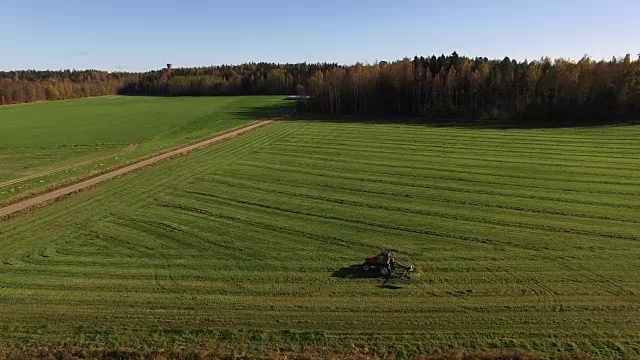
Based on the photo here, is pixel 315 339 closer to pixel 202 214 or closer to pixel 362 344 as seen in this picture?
pixel 362 344

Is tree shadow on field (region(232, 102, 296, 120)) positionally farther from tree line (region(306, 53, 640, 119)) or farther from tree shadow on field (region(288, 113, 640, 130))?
tree line (region(306, 53, 640, 119))

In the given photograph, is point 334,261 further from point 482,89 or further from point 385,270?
point 482,89

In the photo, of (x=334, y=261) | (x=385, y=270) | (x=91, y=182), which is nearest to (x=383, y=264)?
(x=385, y=270)

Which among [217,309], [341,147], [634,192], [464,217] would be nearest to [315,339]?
[217,309]

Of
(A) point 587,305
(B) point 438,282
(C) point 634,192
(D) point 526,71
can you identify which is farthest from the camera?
(D) point 526,71

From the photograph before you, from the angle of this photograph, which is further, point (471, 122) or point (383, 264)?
point (471, 122)

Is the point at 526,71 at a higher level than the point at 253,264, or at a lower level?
higher

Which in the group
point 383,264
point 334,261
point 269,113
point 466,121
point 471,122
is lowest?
point 334,261
